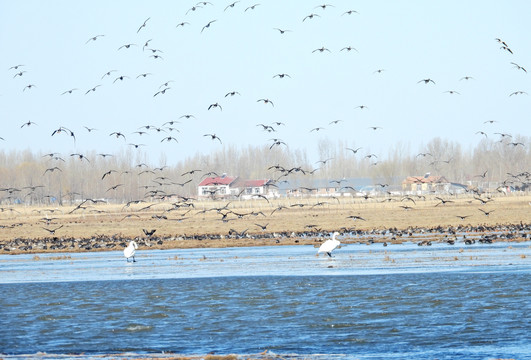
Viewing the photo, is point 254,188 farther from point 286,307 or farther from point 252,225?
point 286,307

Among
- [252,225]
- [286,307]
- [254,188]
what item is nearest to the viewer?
[286,307]

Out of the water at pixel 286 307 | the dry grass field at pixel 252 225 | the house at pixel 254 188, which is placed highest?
the house at pixel 254 188

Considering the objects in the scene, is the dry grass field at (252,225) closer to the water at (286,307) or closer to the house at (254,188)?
the water at (286,307)

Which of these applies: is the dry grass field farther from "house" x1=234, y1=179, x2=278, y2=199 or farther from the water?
"house" x1=234, y1=179, x2=278, y2=199

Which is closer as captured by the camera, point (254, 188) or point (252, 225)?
point (252, 225)

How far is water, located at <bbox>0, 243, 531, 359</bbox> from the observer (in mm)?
17922

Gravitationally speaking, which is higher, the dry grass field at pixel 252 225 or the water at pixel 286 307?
the dry grass field at pixel 252 225

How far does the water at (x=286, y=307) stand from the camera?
706 inches

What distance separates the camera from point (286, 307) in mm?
23203

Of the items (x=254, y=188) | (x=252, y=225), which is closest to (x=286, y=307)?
(x=252, y=225)

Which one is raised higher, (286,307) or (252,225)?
(252,225)

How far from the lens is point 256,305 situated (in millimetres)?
23844

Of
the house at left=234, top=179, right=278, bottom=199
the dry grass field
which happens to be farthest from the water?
the house at left=234, top=179, right=278, bottom=199

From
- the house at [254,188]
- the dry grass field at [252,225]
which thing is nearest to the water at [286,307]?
the dry grass field at [252,225]
